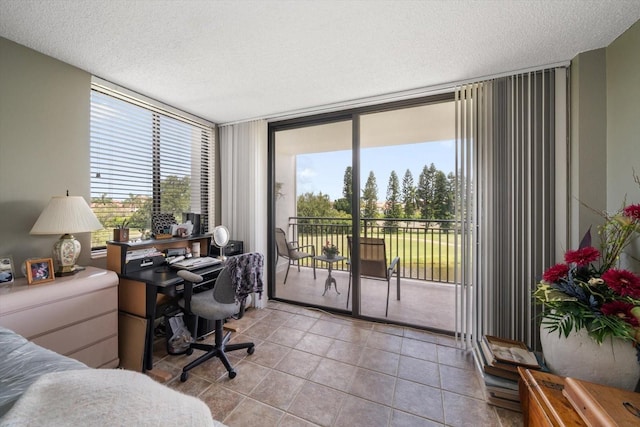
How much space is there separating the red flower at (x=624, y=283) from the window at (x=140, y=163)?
10.8 ft

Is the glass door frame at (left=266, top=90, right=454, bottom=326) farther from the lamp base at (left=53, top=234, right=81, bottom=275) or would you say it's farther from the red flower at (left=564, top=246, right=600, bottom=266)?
the lamp base at (left=53, top=234, right=81, bottom=275)

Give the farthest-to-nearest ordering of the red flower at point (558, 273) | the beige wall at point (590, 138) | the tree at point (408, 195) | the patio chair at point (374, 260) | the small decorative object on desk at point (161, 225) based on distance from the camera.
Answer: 1. the tree at point (408, 195)
2. the patio chair at point (374, 260)
3. the small decorative object on desk at point (161, 225)
4. the beige wall at point (590, 138)
5. the red flower at point (558, 273)

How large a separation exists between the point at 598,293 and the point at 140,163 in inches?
144

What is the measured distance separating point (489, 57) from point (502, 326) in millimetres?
2144

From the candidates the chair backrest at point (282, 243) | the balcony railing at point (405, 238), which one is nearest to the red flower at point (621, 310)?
the balcony railing at point (405, 238)

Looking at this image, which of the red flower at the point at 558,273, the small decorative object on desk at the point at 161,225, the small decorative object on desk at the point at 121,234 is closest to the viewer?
the red flower at the point at 558,273

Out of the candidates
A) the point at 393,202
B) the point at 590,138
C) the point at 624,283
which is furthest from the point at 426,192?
the point at 624,283

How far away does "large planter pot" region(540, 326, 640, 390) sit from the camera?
49.4 inches

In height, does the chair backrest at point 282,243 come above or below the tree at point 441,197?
below

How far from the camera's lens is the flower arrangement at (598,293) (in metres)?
1.26

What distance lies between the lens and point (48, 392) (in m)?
0.52

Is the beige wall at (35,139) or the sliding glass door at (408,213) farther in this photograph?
the sliding glass door at (408,213)

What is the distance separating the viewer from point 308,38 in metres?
1.63

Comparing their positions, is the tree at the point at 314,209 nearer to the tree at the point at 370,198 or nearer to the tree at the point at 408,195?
the tree at the point at 370,198
